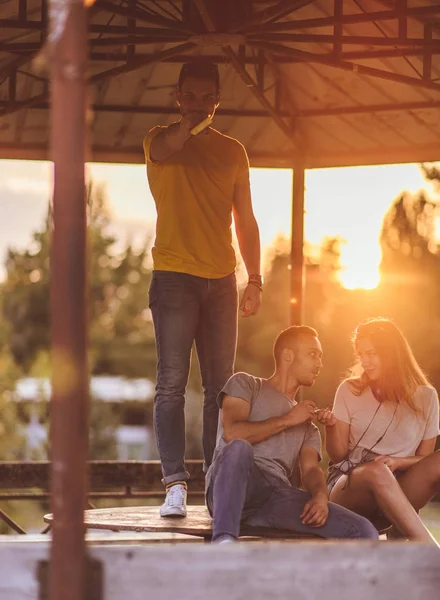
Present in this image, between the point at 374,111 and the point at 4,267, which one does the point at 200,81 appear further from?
the point at 4,267

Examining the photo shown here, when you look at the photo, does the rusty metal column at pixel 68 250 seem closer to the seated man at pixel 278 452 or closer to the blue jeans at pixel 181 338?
the seated man at pixel 278 452

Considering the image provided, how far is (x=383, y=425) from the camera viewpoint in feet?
16.9

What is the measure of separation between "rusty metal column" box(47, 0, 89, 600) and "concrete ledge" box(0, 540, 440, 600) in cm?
29

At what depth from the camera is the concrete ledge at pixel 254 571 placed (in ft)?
8.98

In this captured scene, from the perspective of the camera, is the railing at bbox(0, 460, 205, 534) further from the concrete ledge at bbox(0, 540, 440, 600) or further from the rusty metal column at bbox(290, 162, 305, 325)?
the concrete ledge at bbox(0, 540, 440, 600)

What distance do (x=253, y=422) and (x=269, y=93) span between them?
407cm

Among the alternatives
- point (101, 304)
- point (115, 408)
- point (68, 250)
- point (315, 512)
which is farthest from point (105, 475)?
point (101, 304)

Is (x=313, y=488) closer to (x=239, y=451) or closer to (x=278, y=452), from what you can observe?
(x=278, y=452)

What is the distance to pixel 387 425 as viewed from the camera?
5.16 m

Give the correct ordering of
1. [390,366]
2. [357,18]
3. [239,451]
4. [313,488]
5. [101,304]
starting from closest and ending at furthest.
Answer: [239,451]
[313,488]
[390,366]
[357,18]
[101,304]

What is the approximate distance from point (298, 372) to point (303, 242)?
3285 mm

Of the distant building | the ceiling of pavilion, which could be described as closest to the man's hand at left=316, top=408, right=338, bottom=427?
the ceiling of pavilion

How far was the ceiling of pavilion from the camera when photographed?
7008mm

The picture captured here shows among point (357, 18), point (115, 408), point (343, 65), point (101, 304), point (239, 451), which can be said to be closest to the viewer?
point (239, 451)
